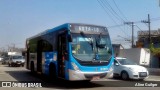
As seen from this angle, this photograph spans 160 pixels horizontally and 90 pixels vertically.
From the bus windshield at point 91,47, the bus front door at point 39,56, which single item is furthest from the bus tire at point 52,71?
the bus front door at point 39,56

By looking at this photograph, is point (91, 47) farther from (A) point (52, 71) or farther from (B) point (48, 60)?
(B) point (48, 60)

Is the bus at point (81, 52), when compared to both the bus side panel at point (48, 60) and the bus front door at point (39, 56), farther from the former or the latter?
the bus front door at point (39, 56)

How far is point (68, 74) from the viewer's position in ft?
47.8

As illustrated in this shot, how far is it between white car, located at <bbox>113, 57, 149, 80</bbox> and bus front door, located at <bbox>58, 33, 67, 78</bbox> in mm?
5394

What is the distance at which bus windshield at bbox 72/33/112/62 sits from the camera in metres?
14.7

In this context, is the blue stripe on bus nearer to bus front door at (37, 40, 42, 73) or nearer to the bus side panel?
the bus side panel

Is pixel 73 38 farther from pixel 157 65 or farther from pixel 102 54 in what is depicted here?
pixel 157 65

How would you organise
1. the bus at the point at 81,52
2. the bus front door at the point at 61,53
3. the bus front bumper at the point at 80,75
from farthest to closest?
the bus front door at the point at 61,53 → the bus at the point at 81,52 → the bus front bumper at the point at 80,75

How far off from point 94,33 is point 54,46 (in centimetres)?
282

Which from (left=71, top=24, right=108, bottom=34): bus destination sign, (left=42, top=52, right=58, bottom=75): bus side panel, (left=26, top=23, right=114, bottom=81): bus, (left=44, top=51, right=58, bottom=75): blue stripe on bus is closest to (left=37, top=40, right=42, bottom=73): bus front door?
(left=42, top=52, right=58, bottom=75): bus side panel

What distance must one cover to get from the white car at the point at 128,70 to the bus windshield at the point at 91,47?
4415 mm

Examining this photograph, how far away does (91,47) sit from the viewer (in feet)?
48.9

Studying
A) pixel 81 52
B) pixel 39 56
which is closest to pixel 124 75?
pixel 39 56

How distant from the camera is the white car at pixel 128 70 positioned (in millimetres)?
19094
